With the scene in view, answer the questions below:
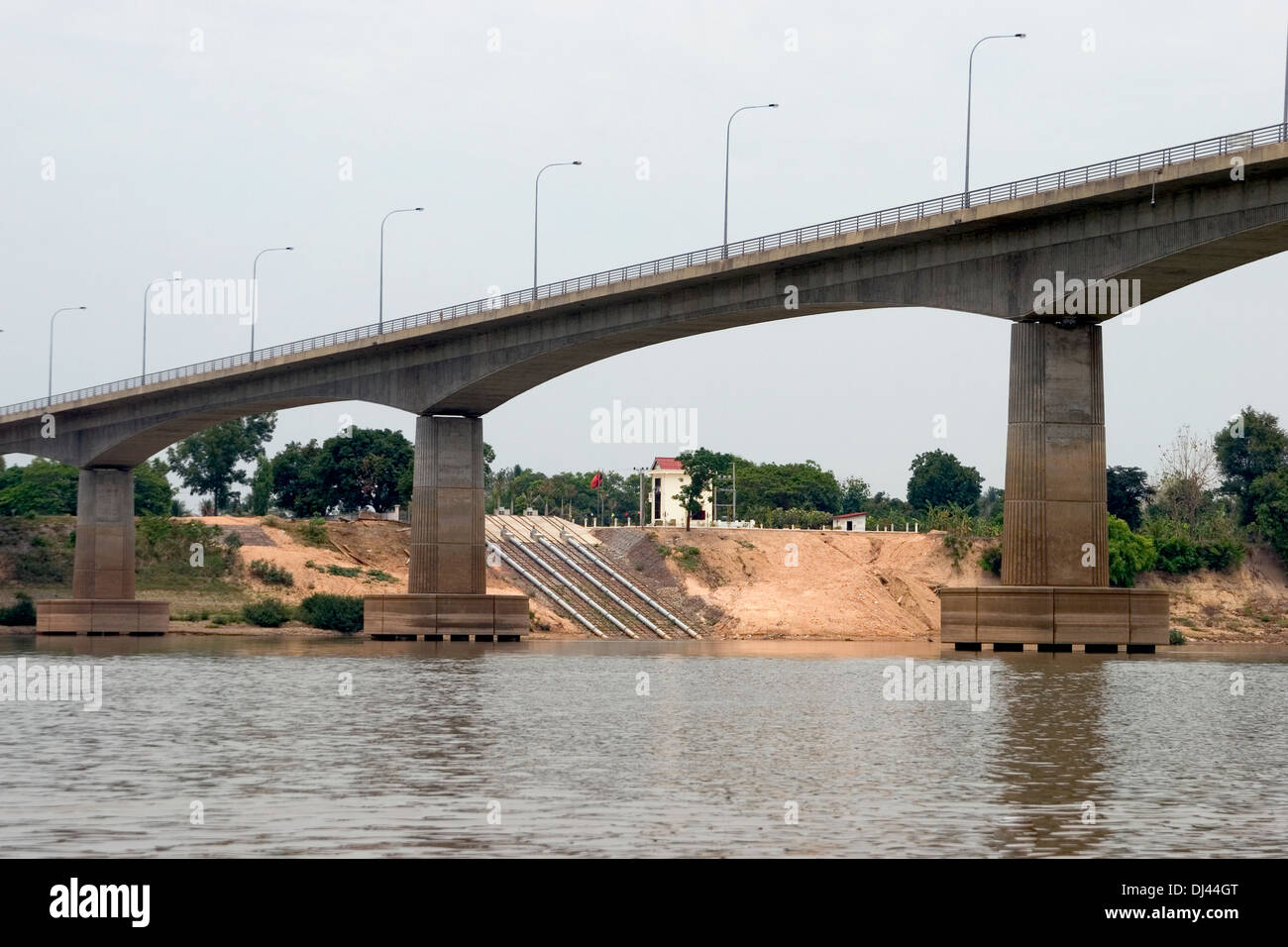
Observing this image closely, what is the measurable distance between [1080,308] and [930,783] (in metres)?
37.5

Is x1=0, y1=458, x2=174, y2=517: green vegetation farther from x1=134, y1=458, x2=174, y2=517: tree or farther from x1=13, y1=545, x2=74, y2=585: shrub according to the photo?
x1=13, y1=545, x2=74, y2=585: shrub

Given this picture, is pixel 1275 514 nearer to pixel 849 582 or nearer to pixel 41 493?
pixel 849 582

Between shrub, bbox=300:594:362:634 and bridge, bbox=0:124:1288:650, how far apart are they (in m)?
17.7

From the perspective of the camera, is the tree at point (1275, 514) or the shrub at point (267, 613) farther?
the tree at point (1275, 514)

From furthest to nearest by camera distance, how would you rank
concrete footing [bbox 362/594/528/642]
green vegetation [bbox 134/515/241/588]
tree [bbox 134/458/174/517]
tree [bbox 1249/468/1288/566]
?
tree [bbox 134/458/174/517] → tree [bbox 1249/468/1288/566] → green vegetation [bbox 134/515/241/588] → concrete footing [bbox 362/594/528/642]

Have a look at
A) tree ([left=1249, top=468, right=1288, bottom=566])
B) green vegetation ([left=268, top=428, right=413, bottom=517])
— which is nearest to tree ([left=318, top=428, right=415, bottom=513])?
green vegetation ([left=268, top=428, right=413, bottom=517])

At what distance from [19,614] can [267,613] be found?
17.5 meters

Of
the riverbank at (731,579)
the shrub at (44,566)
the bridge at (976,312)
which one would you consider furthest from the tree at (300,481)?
the bridge at (976,312)

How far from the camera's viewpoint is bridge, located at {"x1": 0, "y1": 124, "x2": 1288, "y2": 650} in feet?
187

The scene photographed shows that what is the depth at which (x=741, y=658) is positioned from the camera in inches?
2901

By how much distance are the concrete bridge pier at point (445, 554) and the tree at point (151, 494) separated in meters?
80.2

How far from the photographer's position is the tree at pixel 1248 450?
14888 centimetres

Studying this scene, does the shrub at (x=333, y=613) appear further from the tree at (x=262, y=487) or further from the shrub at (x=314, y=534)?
the tree at (x=262, y=487)
